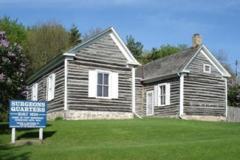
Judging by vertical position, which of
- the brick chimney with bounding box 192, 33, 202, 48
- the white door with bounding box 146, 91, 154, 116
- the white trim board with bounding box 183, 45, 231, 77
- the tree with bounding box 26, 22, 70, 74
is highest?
the tree with bounding box 26, 22, 70, 74

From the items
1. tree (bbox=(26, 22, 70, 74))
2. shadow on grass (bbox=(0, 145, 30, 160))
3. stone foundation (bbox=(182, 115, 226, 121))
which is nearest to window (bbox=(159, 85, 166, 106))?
stone foundation (bbox=(182, 115, 226, 121))

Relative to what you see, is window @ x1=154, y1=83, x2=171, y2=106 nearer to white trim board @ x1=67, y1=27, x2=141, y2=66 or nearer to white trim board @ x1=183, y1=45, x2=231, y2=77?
white trim board @ x1=183, y1=45, x2=231, y2=77

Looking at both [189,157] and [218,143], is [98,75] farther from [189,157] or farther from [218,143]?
[189,157]

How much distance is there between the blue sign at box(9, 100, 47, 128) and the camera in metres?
20.7

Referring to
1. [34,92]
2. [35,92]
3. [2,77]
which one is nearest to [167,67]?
[35,92]

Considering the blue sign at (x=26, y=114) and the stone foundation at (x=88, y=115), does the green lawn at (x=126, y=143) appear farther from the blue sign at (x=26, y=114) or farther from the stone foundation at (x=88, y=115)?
the stone foundation at (x=88, y=115)

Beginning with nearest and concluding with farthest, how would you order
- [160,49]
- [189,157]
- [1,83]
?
[189,157]
[1,83]
[160,49]

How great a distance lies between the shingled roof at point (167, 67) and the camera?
37625 millimetres

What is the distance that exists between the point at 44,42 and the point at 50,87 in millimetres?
31529

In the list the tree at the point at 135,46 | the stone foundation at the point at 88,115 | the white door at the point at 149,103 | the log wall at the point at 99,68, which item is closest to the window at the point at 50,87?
the stone foundation at the point at 88,115

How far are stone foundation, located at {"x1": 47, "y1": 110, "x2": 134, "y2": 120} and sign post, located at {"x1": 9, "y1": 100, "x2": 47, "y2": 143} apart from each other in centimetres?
960

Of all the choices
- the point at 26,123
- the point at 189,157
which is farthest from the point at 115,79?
the point at 189,157

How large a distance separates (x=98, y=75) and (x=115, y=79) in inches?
49.1

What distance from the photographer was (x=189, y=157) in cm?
1638
